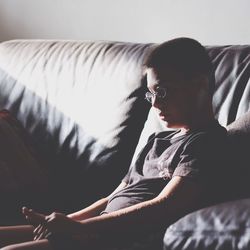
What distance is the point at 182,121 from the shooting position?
1363 mm

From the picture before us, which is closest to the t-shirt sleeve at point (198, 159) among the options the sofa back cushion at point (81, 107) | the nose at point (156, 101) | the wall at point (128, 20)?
the nose at point (156, 101)

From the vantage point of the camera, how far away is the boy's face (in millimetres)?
1341

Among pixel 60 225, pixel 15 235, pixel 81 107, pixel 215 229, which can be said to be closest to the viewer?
pixel 215 229

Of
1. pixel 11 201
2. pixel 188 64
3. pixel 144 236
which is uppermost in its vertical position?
pixel 188 64

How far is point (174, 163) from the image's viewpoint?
1.32 metres

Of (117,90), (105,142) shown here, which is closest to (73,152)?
(105,142)

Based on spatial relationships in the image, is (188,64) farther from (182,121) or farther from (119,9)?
(119,9)

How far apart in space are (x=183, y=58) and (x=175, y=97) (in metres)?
0.09

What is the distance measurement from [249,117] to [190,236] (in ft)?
1.40

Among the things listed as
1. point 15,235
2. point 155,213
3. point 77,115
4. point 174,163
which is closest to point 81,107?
point 77,115

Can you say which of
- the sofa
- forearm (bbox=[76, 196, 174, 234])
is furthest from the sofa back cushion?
forearm (bbox=[76, 196, 174, 234])

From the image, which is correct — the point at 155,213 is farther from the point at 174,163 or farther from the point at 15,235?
the point at 15,235

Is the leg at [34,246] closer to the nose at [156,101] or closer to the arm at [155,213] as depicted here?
the arm at [155,213]

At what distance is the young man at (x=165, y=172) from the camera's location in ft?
3.98
